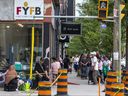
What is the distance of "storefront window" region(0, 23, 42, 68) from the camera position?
81.7 feet

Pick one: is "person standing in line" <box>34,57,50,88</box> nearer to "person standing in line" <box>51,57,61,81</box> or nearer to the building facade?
the building facade

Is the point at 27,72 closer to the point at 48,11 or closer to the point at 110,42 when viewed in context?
the point at 48,11

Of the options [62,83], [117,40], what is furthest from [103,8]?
[62,83]

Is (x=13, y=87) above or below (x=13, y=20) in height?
below

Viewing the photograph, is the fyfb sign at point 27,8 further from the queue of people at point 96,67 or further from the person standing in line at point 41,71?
the queue of people at point 96,67

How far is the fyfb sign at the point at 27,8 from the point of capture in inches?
945

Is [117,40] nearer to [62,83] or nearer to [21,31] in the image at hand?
[62,83]

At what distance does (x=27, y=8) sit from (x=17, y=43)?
205 cm

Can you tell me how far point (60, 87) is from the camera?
61.2 feet

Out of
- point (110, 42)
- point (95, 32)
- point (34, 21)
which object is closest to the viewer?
point (34, 21)

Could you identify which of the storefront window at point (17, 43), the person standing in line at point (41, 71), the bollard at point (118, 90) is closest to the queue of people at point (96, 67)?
the storefront window at point (17, 43)

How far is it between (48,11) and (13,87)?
4914mm

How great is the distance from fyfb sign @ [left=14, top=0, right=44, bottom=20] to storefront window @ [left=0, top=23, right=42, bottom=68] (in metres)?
0.88

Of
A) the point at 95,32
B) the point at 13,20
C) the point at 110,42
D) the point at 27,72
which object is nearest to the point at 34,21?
the point at 13,20
